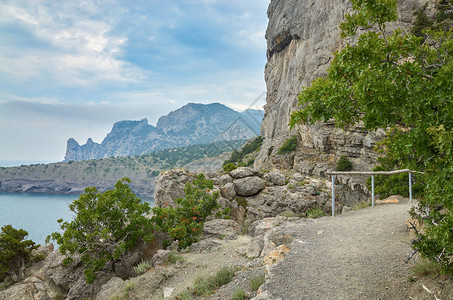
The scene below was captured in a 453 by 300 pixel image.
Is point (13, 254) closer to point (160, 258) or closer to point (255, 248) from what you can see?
point (160, 258)

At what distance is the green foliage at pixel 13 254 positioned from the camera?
44.0ft

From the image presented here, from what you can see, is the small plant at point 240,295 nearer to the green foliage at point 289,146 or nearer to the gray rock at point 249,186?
the gray rock at point 249,186

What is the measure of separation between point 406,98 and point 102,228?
36.3 feet

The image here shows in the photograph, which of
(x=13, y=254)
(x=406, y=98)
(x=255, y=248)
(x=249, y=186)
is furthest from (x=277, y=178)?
(x=13, y=254)

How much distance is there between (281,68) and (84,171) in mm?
126678

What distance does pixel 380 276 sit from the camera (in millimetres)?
4973

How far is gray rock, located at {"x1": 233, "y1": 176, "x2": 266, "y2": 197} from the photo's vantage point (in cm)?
1716

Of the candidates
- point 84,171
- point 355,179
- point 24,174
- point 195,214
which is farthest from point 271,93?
point 24,174

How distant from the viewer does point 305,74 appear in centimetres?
4356

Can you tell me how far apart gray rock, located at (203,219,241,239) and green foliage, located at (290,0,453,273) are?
321 inches

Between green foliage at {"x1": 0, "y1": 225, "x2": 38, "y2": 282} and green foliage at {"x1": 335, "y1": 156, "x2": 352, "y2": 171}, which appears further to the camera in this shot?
green foliage at {"x1": 335, "y1": 156, "x2": 352, "y2": 171}

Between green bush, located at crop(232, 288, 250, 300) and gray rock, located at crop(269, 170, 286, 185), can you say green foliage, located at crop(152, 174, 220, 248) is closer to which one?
green bush, located at crop(232, 288, 250, 300)

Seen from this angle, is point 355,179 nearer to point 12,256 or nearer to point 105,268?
point 105,268

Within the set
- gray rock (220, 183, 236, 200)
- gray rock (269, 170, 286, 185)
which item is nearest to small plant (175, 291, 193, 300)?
gray rock (220, 183, 236, 200)
